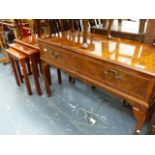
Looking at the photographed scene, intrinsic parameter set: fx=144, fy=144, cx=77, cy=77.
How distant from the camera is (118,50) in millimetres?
1019

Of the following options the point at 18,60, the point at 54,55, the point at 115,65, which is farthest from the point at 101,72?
the point at 18,60

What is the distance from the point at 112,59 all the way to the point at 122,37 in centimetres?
52

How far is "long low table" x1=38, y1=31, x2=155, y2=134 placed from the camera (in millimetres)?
835

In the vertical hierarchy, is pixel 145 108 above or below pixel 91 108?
above

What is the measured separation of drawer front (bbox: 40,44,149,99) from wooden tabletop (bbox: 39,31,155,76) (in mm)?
46

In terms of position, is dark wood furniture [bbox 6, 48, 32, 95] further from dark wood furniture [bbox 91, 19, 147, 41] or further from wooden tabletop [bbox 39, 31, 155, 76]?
dark wood furniture [bbox 91, 19, 147, 41]

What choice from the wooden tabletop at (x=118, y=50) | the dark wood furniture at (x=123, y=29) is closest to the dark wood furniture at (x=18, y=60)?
the wooden tabletop at (x=118, y=50)

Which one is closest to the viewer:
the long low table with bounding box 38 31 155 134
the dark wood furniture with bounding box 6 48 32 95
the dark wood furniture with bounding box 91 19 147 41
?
the long low table with bounding box 38 31 155 134

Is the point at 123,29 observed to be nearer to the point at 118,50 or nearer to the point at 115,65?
the point at 118,50

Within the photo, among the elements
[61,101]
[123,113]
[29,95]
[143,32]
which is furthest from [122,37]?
[29,95]

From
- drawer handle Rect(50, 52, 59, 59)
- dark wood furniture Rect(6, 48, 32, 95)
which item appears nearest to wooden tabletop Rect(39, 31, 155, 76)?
drawer handle Rect(50, 52, 59, 59)

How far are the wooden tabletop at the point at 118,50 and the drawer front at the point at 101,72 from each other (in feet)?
0.15

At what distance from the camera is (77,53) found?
1.07 metres
